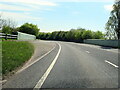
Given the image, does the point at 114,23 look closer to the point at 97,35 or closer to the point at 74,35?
the point at 97,35

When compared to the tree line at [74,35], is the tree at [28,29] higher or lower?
higher

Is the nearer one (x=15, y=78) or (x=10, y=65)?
(x=15, y=78)

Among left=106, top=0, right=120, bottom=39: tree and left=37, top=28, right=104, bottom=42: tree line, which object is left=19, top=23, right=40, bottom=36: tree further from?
left=106, top=0, right=120, bottom=39: tree

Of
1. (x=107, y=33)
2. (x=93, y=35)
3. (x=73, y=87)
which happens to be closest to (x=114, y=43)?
(x=107, y=33)

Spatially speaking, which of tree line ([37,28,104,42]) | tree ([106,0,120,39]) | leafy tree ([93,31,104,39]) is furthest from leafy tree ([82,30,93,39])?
tree ([106,0,120,39])

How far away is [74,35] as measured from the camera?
114 metres

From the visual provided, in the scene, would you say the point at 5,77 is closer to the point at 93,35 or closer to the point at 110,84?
the point at 110,84

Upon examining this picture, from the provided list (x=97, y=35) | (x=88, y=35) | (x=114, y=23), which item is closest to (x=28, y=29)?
(x=88, y=35)

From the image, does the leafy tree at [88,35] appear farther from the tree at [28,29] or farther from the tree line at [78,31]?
the tree at [28,29]

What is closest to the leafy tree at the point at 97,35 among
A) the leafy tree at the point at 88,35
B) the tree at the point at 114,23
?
the leafy tree at the point at 88,35

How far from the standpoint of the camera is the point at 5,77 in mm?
9203

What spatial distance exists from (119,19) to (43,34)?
8944cm

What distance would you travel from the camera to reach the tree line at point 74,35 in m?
100.0

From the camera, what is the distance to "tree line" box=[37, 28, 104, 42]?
9996 centimetres
